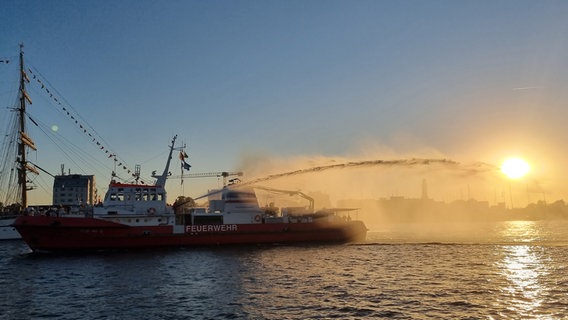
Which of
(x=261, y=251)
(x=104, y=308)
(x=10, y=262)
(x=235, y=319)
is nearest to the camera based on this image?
(x=235, y=319)

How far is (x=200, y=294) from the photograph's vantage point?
27.8 m

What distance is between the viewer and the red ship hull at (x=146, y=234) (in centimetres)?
4966

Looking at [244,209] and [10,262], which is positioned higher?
[244,209]

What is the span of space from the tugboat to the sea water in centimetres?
315

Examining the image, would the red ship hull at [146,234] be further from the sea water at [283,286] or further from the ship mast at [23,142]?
the ship mast at [23,142]

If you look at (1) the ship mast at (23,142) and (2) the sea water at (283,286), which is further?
(1) the ship mast at (23,142)

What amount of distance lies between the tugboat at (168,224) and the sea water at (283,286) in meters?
3.15

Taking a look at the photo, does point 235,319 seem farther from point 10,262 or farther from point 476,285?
point 10,262

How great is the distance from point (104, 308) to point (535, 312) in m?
24.0

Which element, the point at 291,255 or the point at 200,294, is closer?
the point at 200,294

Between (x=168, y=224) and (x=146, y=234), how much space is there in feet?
10.1

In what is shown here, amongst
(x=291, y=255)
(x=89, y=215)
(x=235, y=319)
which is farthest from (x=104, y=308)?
(x=89, y=215)

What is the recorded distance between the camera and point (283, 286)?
30.1 m

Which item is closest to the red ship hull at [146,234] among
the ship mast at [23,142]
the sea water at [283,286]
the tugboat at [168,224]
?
the tugboat at [168,224]
